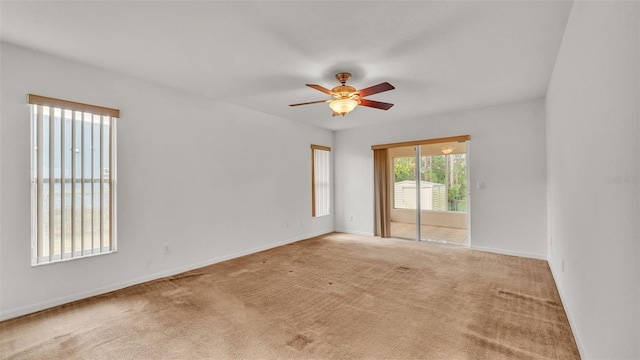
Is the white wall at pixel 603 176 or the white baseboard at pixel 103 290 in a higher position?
the white wall at pixel 603 176

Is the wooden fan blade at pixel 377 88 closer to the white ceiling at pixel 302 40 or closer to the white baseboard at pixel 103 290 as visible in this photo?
the white ceiling at pixel 302 40

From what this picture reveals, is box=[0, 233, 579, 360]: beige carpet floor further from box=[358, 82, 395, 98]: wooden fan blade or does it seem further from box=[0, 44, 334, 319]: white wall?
box=[358, 82, 395, 98]: wooden fan blade

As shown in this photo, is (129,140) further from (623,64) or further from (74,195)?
(623,64)

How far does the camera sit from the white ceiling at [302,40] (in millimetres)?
2119

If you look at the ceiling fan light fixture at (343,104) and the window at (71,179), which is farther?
the ceiling fan light fixture at (343,104)

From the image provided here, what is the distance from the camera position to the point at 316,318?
2586 millimetres

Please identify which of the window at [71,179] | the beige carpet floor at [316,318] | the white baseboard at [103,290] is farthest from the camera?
the window at [71,179]

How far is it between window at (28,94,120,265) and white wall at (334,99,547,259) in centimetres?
512

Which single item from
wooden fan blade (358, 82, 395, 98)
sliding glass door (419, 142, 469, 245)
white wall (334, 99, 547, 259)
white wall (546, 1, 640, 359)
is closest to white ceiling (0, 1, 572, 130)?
wooden fan blade (358, 82, 395, 98)

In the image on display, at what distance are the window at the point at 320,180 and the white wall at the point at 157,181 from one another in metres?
0.48

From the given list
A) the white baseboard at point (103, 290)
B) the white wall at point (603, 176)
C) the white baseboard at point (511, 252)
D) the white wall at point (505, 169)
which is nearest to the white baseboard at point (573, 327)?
the white wall at point (603, 176)

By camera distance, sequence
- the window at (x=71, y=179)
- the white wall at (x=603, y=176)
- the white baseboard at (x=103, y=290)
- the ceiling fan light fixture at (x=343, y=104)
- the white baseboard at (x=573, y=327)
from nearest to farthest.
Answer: the white wall at (x=603, y=176) → the white baseboard at (x=573, y=327) → the white baseboard at (x=103, y=290) → the window at (x=71, y=179) → the ceiling fan light fixture at (x=343, y=104)

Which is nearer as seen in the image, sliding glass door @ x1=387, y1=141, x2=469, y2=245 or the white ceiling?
the white ceiling

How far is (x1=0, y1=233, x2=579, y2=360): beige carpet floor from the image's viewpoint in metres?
2.10
